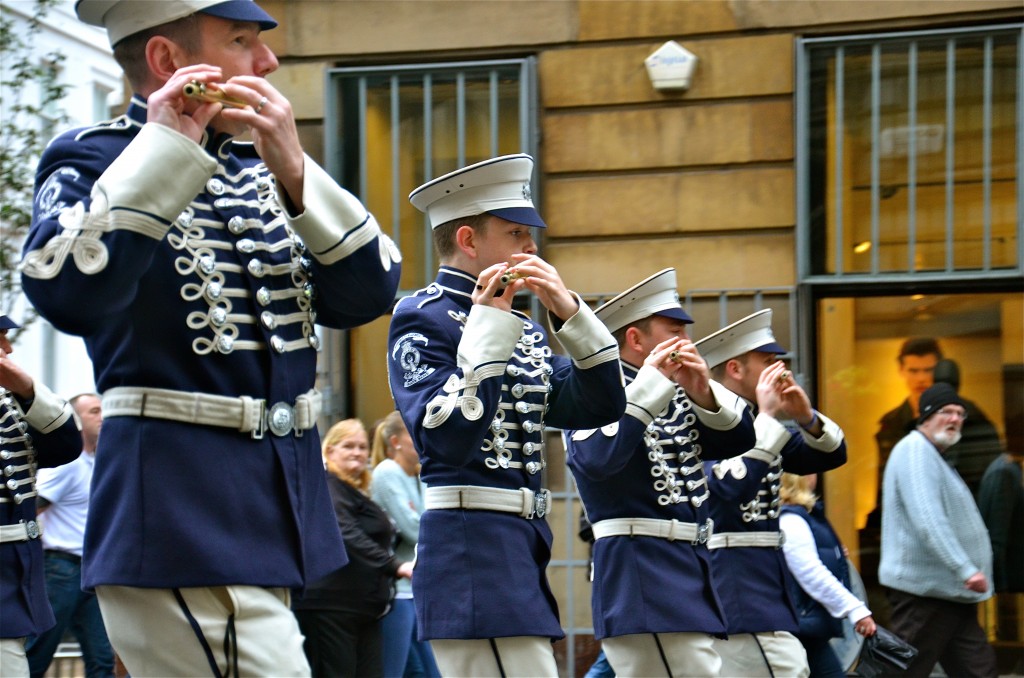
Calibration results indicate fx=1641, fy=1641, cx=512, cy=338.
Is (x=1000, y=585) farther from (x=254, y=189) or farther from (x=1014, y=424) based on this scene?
(x=254, y=189)

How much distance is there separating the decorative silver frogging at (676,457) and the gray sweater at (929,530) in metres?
3.11

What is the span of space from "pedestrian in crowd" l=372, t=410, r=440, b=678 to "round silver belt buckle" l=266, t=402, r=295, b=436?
512 centimetres

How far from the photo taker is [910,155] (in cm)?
1043

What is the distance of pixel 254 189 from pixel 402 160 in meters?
8.02

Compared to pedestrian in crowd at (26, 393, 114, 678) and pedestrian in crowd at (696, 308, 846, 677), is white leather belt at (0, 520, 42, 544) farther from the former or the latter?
pedestrian in crowd at (696, 308, 846, 677)

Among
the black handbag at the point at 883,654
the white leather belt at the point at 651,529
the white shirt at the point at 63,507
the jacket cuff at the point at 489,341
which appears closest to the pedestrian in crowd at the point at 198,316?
the jacket cuff at the point at 489,341

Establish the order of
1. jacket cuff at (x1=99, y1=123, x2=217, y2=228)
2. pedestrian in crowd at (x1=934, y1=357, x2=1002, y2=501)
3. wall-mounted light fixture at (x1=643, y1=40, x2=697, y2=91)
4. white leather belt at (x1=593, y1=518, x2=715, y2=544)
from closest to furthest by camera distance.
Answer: jacket cuff at (x1=99, y1=123, x2=217, y2=228) → white leather belt at (x1=593, y1=518, x2=715, y2=544) → pedestrian in crowd at (x1=934, y1=357, x2=1002, y2=501) → wall-mounted light fixture at (x1=643, y1=40, x2=697, y2=91)

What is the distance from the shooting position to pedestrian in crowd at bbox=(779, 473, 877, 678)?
8.14 metres

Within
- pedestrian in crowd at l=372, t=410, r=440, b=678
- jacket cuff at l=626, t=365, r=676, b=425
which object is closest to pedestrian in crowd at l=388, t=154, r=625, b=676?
jacket cuff at l=626, t=365, r=676, b=425

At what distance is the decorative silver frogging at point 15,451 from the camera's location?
641 centimetres

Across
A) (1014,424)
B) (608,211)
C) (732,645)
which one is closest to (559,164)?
(608,211)

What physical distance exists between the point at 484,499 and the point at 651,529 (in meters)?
1.30

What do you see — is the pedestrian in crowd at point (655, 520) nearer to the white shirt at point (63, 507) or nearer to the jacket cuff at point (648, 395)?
the jacket cuff at point (648, 395)

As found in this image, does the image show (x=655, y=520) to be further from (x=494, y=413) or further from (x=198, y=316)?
(x=198, y=316)
